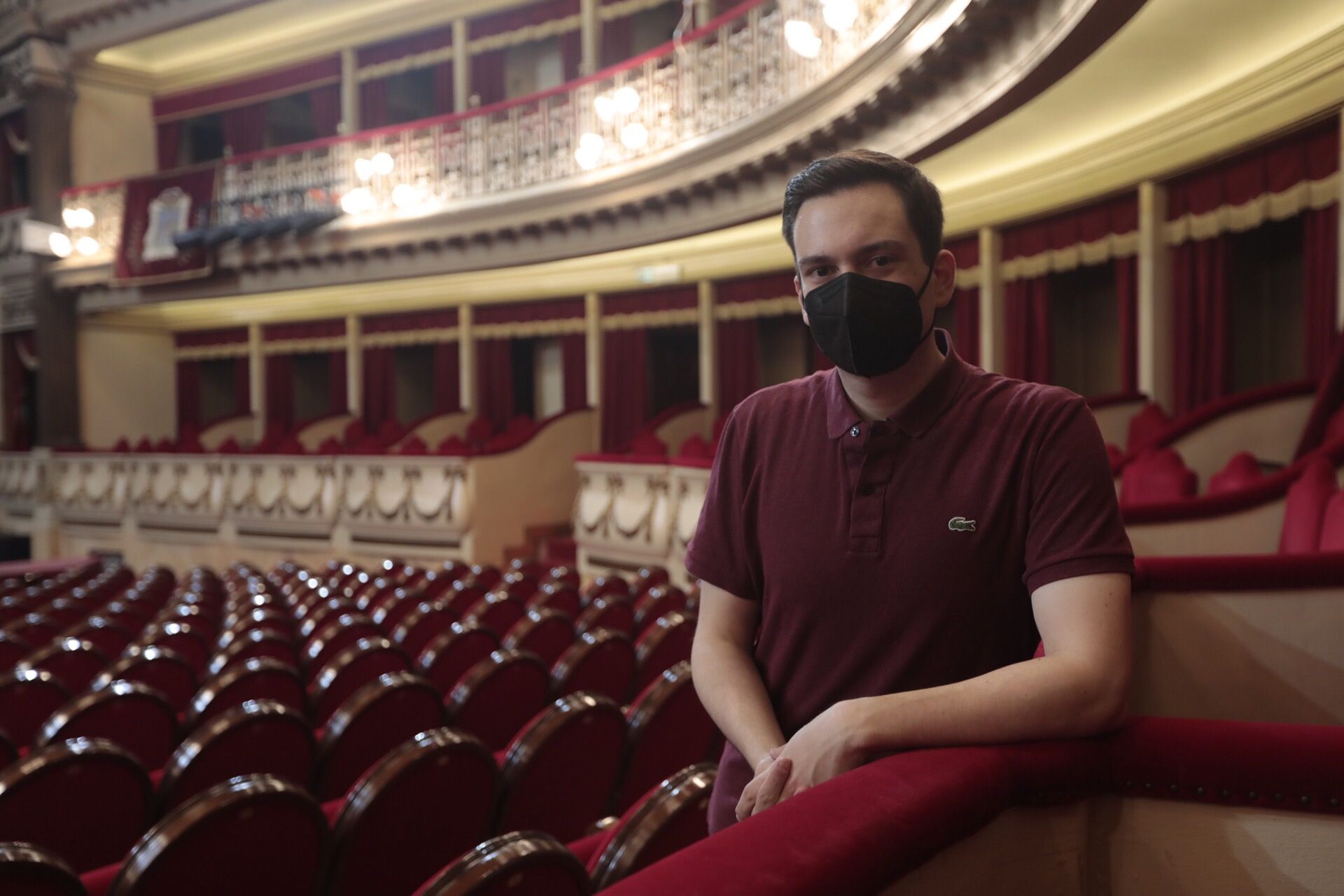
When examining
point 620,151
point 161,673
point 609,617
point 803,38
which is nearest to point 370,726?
point 161,673

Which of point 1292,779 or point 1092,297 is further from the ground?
point 1092,297

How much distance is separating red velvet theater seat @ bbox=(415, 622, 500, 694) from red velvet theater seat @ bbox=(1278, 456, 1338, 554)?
214cm

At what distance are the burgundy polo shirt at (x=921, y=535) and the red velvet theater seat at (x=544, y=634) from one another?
198cm

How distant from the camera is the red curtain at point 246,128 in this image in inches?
517

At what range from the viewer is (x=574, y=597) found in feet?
13.3

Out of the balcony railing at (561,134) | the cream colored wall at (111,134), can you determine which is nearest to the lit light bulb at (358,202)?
the balcony railing at (561,134)

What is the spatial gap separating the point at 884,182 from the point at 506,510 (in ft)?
24.5

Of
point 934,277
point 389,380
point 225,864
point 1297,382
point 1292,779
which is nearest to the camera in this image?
point 1292,779

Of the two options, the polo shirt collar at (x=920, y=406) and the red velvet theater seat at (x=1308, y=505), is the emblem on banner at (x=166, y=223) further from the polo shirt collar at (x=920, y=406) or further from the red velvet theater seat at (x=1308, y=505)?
the polo shirt collar at (x=920, y=406)

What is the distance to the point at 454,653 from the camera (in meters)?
3.00

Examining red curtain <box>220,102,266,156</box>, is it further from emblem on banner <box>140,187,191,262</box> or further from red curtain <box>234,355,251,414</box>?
red curtain <box>234,355,251,414</box>

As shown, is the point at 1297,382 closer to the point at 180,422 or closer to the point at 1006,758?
the point at 1006,758

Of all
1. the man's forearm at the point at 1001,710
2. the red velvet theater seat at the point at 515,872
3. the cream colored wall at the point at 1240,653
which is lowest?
the red velvet theater seat at the point at 515,872

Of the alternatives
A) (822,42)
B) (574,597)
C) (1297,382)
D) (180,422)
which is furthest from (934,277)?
(180,422)
